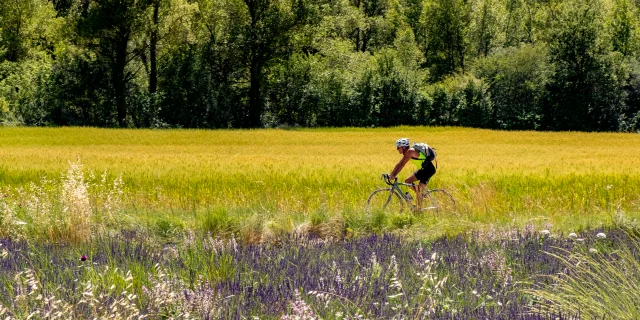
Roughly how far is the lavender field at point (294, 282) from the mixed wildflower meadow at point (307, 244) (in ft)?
0.08

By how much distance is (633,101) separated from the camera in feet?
191

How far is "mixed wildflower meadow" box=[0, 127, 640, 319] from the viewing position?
430cm

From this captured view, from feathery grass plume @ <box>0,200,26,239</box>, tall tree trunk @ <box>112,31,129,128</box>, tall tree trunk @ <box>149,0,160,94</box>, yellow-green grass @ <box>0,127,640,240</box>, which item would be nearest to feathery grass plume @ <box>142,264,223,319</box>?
feathery grass plume @ <box>0,200,26,239</box>

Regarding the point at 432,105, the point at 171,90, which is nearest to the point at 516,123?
the point at 432,105

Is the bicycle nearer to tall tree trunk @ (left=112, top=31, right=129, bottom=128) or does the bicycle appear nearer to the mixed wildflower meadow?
the mixed wildflower meadow

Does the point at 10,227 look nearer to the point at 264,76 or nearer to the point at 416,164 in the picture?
the point at 416,164

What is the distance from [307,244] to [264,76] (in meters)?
49.6

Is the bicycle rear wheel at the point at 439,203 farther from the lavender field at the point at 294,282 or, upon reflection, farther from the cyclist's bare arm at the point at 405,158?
the lavender field at the point at 294,282

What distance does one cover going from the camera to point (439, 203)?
12.4 metres

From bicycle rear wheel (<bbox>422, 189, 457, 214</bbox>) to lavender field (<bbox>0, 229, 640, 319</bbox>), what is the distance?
3230 mm

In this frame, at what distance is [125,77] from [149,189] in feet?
134

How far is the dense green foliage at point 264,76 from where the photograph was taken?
5250 cm

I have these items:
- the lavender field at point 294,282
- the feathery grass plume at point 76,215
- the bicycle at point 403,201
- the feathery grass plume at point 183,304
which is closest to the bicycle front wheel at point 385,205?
the bicycle at point 403,201

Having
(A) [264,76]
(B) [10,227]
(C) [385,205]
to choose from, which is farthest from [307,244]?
(A) [264,76]
